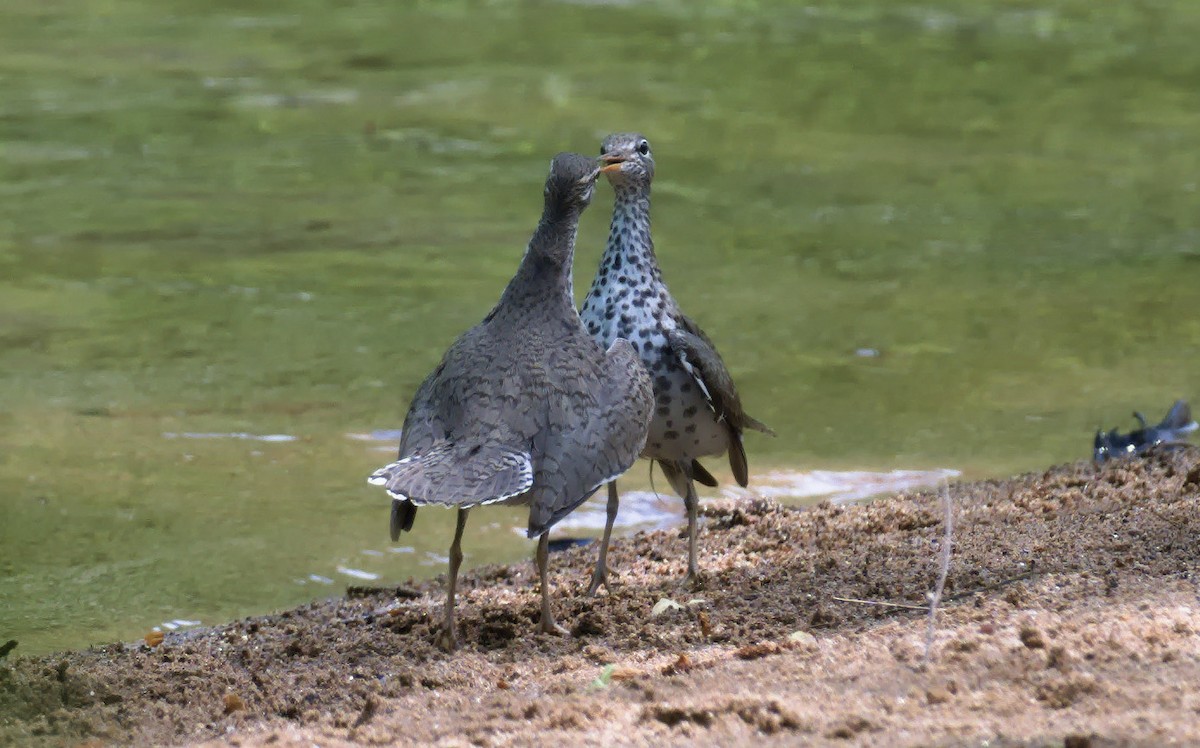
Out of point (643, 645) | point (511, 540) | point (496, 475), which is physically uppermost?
point (496, 475)

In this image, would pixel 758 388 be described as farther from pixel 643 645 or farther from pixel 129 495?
pixel 643 645

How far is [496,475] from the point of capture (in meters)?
5.29

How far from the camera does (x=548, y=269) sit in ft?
20.0

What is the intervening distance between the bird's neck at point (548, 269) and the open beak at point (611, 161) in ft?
1.51

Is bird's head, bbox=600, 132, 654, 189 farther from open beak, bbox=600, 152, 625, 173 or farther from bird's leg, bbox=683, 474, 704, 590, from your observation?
bird's leg, bbox=683, 474, 704, 590

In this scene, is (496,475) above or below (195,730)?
above

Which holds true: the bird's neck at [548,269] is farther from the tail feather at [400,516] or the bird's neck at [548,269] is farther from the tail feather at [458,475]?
the tail feather at [400,516]

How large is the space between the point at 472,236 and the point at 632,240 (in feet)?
19.6

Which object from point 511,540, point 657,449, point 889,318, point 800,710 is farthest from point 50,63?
→ point 800,710

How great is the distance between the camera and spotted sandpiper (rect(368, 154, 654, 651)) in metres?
5.34

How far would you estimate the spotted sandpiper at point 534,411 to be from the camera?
17.5ft

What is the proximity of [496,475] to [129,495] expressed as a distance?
137 inches

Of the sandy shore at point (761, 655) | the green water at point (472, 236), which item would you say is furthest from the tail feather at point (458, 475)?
the green water at point (472, 236)

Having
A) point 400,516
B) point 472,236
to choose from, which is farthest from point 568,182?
point 472,236
